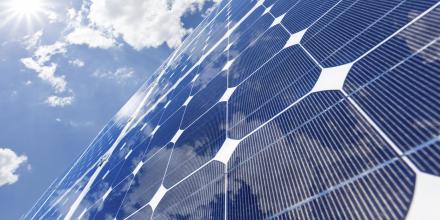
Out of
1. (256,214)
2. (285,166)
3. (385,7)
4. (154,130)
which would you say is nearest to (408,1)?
(385,7)

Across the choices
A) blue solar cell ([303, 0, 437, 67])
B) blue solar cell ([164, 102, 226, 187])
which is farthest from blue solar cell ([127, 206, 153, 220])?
blue solar cell ([303, 0, 437, 67])

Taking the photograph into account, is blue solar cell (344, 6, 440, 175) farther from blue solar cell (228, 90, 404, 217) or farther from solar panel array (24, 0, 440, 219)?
blue solar cell (228, 90, 404, 217)

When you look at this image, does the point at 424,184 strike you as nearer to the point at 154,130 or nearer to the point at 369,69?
the point at 369,69

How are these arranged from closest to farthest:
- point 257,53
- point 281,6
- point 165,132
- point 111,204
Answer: point 257,53 → point 281,6 → point 111,204 → point 165,132

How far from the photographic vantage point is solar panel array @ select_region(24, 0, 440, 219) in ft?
20.9

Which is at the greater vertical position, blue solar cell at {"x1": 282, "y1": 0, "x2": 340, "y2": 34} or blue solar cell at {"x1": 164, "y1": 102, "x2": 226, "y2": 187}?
blue solar cell at {"x1": 282, "y1": 0, "x2": 340, "y2": 34}

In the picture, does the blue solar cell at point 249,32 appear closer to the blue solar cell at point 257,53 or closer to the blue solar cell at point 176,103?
the blue solar cell at point 257,53

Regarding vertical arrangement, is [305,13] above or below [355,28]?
above

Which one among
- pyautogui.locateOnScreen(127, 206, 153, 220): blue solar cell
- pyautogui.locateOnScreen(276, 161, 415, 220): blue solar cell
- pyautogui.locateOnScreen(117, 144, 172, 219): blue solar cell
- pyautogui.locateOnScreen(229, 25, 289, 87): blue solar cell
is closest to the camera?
pyautogui.locateOnScreen(276, 161, 415, 220): blue solar cell

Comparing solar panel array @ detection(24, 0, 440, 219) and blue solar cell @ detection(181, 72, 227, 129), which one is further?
blue solar cell @ detection(181, 72, 227, 129)

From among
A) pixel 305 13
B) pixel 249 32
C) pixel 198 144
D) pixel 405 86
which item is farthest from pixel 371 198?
pixel 249 32

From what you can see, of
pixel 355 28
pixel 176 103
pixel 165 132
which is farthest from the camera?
pixel 176 103

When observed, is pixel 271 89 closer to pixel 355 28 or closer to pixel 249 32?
pixel 355 28

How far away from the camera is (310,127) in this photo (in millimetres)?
9109
